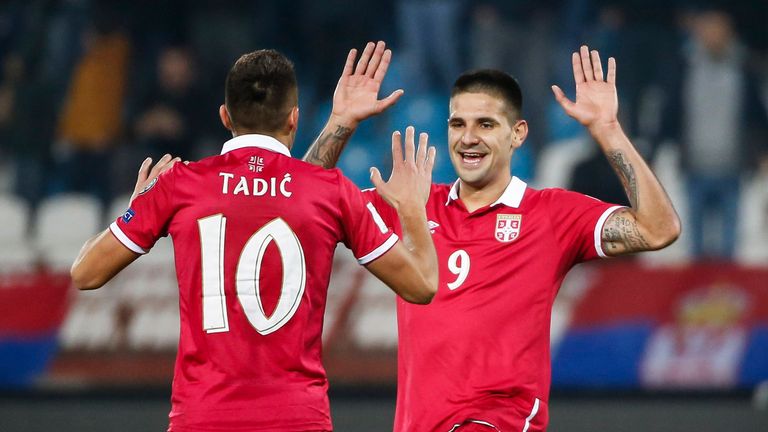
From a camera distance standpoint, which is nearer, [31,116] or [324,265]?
[324,265]

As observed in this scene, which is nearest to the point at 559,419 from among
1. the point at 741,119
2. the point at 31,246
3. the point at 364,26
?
the point at 741,119

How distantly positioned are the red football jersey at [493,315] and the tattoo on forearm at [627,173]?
0.34ft

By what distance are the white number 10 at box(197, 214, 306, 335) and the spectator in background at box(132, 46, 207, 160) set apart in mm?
8069

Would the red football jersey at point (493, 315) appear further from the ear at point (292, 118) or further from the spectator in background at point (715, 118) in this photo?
the spectator in background at point (715, 118)

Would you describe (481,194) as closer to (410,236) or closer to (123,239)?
(410,236)

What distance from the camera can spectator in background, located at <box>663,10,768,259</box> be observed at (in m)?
10.9

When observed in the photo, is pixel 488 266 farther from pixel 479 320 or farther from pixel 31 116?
pixel 31 116

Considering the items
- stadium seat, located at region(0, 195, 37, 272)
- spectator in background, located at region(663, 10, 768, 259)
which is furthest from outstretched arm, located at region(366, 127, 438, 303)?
stadium seat, located at region(0, 195, 37, 272)

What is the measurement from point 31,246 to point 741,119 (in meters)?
7.15

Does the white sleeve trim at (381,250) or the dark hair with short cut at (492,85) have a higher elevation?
the dark hair with short cut at (492,85)

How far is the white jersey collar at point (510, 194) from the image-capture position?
449 cm

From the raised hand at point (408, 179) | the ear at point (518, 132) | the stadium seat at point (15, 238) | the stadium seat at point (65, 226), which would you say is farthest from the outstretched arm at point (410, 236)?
the stadium seat at point (15, 238)

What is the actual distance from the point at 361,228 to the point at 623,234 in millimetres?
1288

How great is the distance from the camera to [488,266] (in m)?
4.34
